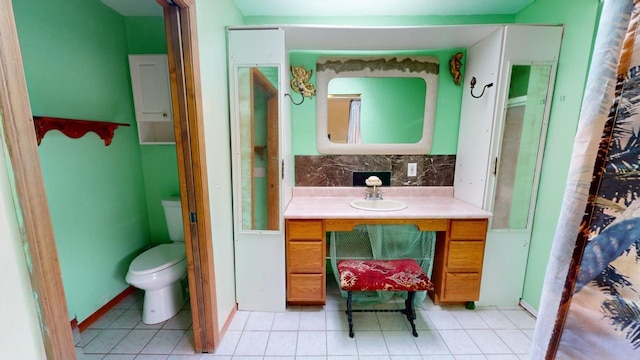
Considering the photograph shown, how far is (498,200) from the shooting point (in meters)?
1.79

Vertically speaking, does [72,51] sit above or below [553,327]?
above

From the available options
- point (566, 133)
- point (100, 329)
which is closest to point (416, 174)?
point (566, 133)

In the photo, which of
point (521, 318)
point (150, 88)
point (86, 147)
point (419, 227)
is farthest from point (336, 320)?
point (150, 88)

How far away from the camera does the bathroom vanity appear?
1722 mm

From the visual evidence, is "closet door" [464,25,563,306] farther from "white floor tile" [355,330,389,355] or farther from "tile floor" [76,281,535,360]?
"white floor tile" [355,330,389,355]

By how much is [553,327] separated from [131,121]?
8.76ft

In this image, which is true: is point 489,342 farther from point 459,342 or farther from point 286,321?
point 286,321

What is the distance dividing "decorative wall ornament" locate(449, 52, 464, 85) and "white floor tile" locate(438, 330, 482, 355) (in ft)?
6.23

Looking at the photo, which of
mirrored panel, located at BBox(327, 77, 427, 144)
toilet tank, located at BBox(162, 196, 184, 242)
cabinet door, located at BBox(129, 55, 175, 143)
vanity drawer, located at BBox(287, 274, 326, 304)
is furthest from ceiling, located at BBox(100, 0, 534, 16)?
vanity drawer, located at BBox(287, 274, 326, 304)

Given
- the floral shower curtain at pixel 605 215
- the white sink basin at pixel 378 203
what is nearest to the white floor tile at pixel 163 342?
the white sink basin at pixel 378 203

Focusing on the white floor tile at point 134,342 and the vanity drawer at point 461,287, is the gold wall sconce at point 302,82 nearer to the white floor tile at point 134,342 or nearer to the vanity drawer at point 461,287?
the vanity drawer at point 461,287

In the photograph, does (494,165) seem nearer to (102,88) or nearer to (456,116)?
(456,116)

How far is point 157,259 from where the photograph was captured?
A: 1819 millimetres

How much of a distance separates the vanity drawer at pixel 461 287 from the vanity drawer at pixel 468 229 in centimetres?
30
